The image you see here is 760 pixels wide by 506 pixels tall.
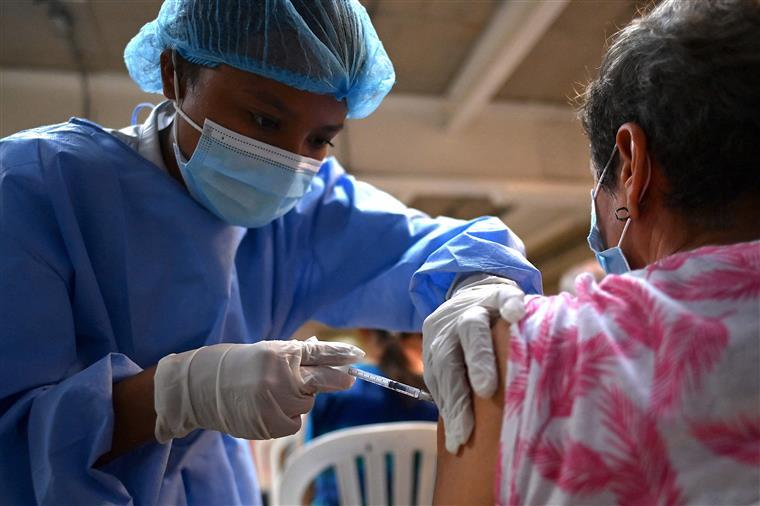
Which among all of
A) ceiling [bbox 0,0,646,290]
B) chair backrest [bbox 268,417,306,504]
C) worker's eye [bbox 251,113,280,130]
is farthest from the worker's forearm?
chair backrest [bbox 268,417,306,504]

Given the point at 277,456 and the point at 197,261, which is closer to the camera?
the point at 197,261

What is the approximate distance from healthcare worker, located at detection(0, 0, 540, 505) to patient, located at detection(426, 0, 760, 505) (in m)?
0.13

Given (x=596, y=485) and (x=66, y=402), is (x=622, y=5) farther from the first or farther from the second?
(x=66, y=402)

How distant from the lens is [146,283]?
3.66 feet

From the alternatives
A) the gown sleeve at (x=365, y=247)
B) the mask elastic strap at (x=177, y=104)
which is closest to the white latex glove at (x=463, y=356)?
the gown sleeve at (x=365, y=247)

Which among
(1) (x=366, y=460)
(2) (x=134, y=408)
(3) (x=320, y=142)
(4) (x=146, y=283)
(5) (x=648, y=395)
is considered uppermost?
(3) (x=320, y=142)

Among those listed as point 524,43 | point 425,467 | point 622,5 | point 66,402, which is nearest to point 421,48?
point 524,43

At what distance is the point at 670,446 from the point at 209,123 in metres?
0.89

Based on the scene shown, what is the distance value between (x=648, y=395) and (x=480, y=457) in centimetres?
22

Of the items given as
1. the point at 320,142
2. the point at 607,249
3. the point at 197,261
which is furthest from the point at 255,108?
the point at 607,249

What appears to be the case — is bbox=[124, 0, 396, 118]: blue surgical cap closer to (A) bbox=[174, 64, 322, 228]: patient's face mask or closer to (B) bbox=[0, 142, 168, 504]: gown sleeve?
(A) bbox=[174, 64, 322, 228]: patient's face mask

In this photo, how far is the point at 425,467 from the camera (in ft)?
6.38

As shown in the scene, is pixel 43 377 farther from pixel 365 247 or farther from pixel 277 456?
pixel 277 456

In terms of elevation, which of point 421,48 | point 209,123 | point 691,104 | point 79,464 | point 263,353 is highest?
point 421,48
